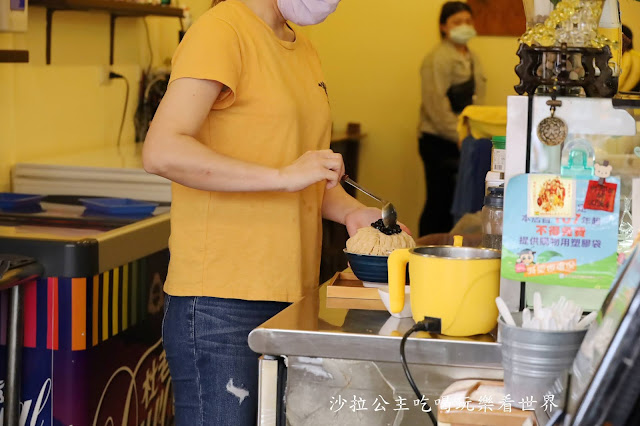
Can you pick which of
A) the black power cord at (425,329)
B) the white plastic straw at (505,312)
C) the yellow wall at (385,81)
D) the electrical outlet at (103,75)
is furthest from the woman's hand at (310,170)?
the yellow wall at (385,81)

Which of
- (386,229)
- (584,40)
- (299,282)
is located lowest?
(299,282)

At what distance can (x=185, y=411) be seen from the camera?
1715mm

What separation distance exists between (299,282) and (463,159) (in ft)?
9.66

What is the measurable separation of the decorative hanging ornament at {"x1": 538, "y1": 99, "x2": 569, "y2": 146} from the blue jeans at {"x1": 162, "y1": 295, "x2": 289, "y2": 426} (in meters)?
0.71

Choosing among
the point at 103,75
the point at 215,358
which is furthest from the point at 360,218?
the point at 103,75

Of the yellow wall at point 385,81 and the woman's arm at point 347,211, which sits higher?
the yellow wall at point 385,81

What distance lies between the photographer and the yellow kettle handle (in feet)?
4.49

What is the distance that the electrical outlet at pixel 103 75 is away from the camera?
3.87 meters

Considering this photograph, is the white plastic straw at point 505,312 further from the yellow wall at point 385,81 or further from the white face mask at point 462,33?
the yellow wall at point 385,81

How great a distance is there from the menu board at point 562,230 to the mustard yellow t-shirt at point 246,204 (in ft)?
1.96

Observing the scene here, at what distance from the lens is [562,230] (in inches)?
46.3

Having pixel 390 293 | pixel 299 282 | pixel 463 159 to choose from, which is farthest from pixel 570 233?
pixel 463 159

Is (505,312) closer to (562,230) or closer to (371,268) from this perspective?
(562,230)

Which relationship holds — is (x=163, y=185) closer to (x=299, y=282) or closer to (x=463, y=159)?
(x=299, y=282)
